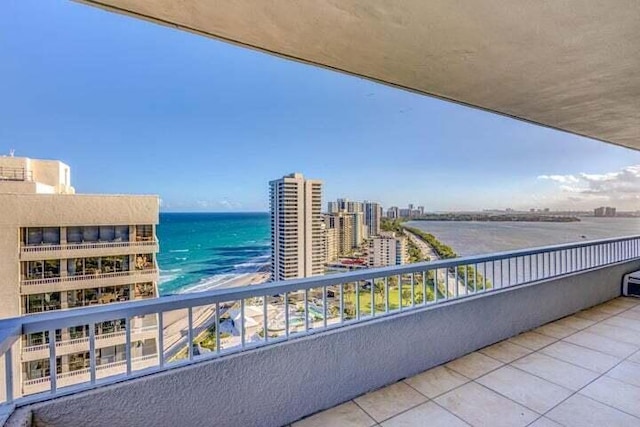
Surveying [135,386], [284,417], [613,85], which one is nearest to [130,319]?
[135,386]

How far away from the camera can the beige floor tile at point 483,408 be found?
1939mm

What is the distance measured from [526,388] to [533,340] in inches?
39.5

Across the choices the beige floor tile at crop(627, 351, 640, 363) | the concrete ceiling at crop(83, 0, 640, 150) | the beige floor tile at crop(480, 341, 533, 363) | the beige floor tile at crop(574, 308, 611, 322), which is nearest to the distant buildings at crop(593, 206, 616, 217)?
the beige floor tile at crop(574, 308, 611, 322)

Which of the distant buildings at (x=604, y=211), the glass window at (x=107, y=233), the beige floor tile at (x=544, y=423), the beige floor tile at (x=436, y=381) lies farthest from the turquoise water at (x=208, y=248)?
the distant buildings at (x=604, y=211)

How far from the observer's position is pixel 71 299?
1.89 metres

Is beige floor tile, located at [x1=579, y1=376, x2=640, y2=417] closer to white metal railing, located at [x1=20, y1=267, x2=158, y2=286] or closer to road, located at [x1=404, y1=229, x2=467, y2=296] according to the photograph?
road, located at [x1=404, y1=229, x2=467, y2=296]

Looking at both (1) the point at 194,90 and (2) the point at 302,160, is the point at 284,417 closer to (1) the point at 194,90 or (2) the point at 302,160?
(1) the point at 194,90

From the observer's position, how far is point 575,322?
353 centimetres

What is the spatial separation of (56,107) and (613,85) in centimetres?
510

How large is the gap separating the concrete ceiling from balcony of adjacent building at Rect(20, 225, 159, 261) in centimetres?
132

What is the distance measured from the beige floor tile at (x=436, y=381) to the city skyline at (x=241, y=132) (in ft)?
7.11

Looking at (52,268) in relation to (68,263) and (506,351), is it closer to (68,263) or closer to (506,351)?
(68,263)

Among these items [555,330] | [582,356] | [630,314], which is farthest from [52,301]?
[630,314]

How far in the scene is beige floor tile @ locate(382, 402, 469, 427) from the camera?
192cm
